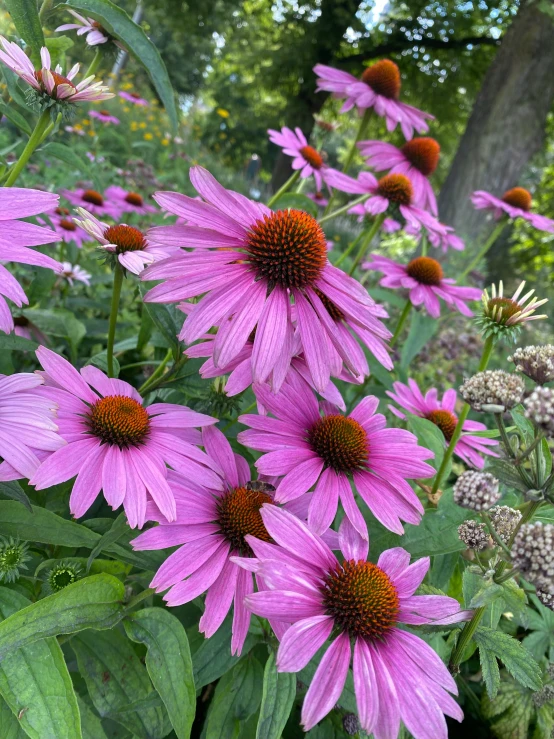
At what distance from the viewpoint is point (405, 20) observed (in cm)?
650

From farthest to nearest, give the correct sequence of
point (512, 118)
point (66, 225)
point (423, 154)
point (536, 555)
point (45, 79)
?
point (512, 118) < point (66, 225) < point (423, 154) < point (45, 79) < point (536, 555)

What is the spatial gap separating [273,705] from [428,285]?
1164 mm

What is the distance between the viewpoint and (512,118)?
171 inches

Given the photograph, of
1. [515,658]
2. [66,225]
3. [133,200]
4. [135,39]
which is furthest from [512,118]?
[515,658]

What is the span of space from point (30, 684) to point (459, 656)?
0.49 m

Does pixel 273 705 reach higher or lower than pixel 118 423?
lower

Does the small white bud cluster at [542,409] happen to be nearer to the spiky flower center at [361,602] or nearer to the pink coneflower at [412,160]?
the spiky flower center at [361,602]

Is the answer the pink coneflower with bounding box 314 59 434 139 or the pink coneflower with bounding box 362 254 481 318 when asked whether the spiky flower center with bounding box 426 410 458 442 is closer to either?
the pink coneflower with bounding box 362 254 481 318

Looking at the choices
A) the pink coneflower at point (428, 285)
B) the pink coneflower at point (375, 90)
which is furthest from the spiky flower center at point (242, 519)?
the pink coneflower at point (375, 90)

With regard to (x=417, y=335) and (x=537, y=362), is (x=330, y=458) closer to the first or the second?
(x=537, y=362)

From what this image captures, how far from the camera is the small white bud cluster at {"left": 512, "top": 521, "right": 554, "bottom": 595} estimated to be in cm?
49

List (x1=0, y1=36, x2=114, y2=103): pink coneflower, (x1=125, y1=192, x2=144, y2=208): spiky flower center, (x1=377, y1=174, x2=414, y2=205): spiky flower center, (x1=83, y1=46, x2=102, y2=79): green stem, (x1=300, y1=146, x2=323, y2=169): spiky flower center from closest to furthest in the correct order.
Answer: (x1=0, y1=36, x2=114, y2=103): pink coneflower
(x1=83, y1=46, x2=102, y2=79): green stem
(x1=377, y1=174, x2=414, y2=205): spiky flower center
(x1=300, y1=146, x2=323, y2=169): spiky flower center
(x1=125, y1=192, x2=144, y2=208): spiky flower center

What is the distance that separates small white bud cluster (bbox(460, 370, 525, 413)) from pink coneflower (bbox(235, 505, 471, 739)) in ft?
0.67

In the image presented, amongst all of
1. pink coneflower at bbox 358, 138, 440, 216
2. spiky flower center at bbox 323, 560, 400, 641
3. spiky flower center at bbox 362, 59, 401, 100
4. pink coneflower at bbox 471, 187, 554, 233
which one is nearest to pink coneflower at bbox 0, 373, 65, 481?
spiky flower center at bbox 323, 560, 400, 641
